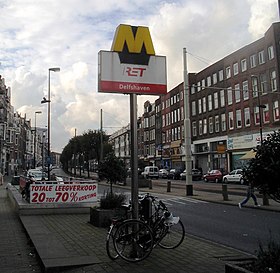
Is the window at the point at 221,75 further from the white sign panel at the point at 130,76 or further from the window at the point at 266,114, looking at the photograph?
the white sign panel at the point at 130,76

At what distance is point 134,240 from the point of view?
7.00 meters

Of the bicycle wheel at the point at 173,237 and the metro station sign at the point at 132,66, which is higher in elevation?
the metro station sign at the point at 132,66

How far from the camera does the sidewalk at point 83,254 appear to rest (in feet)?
21.5

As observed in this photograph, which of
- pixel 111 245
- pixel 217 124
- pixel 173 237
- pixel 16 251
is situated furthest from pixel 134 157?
pixel 217 124

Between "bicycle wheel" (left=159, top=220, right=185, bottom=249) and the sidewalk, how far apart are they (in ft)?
0.54

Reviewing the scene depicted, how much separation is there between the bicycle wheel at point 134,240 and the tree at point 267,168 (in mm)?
2647

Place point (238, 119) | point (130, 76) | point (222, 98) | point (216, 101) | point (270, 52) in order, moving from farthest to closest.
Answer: point (216, 101), point (222, 98), point (238, 119), point (270, 52), point (130, 76)

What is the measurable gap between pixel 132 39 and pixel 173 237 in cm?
469

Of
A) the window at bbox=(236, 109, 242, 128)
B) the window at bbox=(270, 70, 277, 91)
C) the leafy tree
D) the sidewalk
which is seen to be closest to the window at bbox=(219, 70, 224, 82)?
the window at bbox=(236, 109, 242, 128)

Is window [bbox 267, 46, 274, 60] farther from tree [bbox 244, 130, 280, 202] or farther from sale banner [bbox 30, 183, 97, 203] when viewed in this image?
tree [bbox 244, 130, 280, 202]

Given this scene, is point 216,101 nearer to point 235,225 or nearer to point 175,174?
point 175,174

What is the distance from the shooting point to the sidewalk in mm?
6551

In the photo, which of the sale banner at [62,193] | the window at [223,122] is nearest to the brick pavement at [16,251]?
the sale banner at [62,193]

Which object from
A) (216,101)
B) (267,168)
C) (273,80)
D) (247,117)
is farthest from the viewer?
(216,101)
